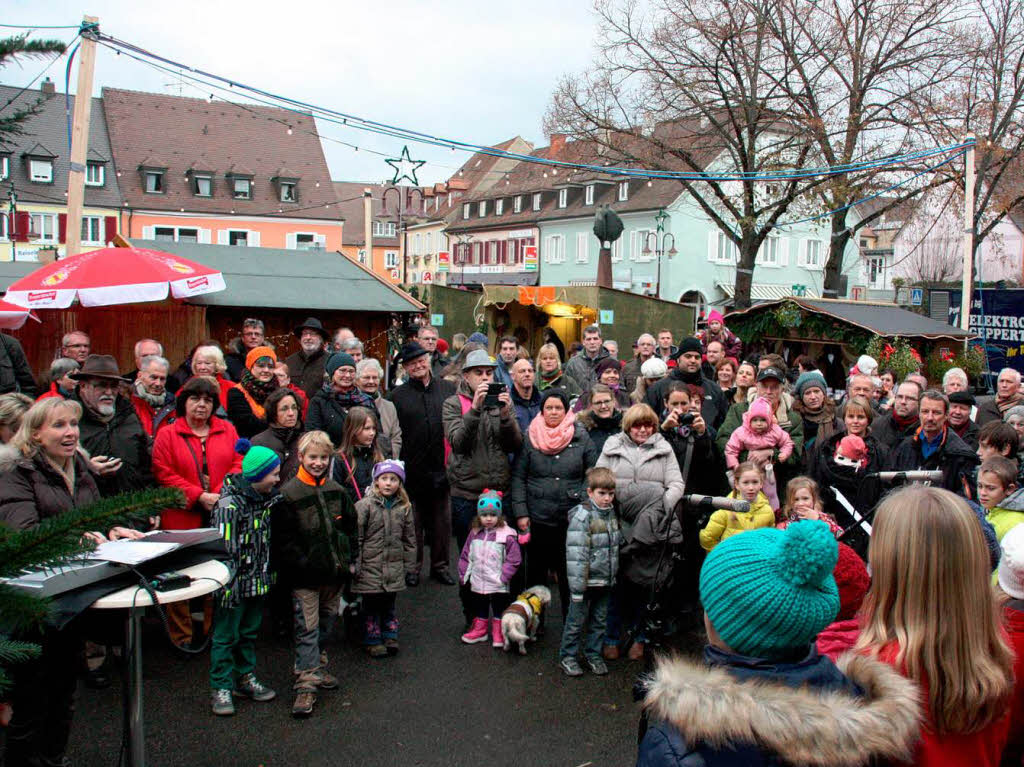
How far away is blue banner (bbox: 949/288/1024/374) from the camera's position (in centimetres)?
1531

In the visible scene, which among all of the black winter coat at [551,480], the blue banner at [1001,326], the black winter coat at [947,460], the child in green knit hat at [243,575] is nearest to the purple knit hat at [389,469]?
the child in green knit hat at [243,575]

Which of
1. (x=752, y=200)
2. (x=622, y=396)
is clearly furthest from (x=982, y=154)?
(x=622, y=396)

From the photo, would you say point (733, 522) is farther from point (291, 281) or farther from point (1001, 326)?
point (1001, 326)

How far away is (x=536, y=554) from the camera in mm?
5863

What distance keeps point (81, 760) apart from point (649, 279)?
3872cm

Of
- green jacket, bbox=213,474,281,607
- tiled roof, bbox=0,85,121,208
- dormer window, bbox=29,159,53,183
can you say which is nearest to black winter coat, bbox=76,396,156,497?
green jacket, bbox=213,474,281,607

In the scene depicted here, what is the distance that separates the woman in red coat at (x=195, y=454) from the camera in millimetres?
5113

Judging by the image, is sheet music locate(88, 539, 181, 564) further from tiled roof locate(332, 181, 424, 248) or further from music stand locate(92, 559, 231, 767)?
tiled roof locate(332, 181, 424, 248)

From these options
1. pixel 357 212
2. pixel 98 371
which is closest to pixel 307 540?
pixel 98 371

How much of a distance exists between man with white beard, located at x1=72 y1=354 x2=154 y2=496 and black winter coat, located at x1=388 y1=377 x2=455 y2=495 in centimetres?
215

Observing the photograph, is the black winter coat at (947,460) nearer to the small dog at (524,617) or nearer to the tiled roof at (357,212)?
the small dog at (524,617)

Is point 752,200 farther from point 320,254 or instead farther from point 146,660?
point 146,660

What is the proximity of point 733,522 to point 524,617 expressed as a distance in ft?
5.03

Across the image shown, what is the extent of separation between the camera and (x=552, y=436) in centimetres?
579
